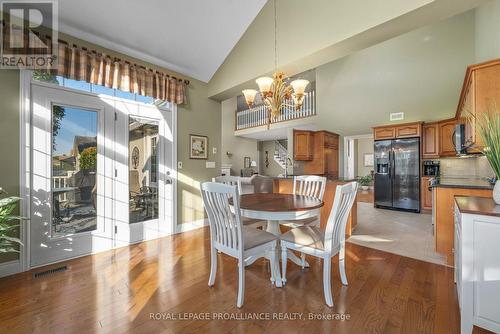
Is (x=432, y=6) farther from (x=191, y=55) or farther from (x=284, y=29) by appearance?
(x=191, y=55)

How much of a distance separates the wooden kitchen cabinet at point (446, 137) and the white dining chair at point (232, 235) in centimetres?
508

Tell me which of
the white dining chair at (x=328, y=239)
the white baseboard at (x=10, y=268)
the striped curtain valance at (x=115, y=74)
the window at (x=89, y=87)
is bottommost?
the white baseboard at (x=10, y=268)

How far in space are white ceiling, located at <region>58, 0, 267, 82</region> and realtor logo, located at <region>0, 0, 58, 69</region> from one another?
0.13 meters

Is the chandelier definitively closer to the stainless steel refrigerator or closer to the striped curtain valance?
the striped curtain valance

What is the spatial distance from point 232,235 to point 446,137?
218 inches

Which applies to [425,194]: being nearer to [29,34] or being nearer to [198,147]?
[198,147]

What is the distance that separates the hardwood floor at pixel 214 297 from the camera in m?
1.49

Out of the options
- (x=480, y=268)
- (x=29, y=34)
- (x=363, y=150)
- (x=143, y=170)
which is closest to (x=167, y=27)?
(x=29, y=34)

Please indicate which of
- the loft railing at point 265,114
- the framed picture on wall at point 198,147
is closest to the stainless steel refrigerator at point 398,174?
the loft railing at point 265,114

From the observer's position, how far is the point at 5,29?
6.82 ft

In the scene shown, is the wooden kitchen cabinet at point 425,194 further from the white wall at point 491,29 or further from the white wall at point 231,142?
the white wall at point 231,142

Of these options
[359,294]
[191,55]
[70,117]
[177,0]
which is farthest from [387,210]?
[70,117]

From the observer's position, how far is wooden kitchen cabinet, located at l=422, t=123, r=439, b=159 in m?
4.82

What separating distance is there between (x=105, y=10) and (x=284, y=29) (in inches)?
86.8
